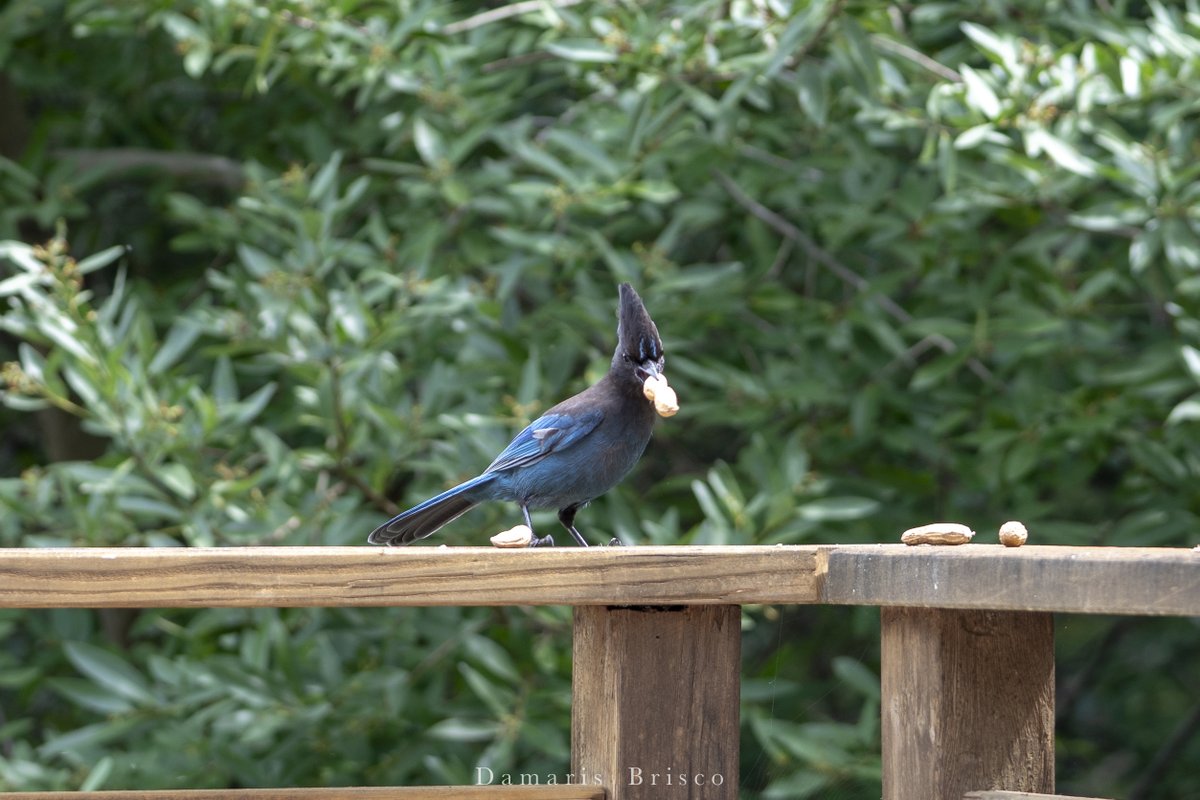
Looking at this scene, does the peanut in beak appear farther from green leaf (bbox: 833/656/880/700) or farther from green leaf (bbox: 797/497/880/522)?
green leaf (bbox: 833/656/880/700)

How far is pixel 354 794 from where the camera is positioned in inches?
61.4

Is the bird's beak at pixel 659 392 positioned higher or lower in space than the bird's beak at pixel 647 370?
higher

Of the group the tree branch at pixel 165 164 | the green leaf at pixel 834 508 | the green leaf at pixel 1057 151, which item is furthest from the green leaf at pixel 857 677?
the tree branch at pixel 165 164

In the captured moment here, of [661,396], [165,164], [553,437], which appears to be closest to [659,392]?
[661,396]

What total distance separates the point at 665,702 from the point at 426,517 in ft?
2.84

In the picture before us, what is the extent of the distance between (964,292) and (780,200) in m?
0.59

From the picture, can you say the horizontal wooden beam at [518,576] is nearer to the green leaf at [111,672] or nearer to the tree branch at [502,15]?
the green leaf at [111,672]

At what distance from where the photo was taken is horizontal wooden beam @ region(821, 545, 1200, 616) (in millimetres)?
1233

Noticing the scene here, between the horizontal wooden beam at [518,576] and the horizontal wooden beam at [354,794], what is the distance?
0.60 ft

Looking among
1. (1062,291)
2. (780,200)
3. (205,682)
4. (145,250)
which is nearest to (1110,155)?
(1062,291)

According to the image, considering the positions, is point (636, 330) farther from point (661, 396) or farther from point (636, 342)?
point (661, 396)

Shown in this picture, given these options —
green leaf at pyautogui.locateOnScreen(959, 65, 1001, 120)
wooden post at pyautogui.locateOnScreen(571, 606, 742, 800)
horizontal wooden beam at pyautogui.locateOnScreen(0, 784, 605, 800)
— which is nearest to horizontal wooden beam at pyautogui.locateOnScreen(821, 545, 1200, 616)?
wooden post at pyautogui.locateOnScreen(571, 606, 742, 800)

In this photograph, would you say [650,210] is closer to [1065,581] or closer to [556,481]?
[556,481]

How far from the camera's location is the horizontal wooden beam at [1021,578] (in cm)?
123
